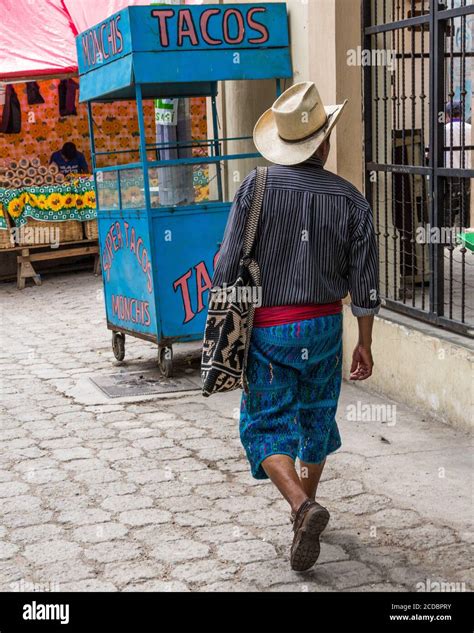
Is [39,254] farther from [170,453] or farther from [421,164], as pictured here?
[170,453]

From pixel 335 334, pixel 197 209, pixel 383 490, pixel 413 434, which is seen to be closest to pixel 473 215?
pixel 197 209

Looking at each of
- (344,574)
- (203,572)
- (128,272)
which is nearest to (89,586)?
(203,572)

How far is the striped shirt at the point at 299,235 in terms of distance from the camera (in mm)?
3848

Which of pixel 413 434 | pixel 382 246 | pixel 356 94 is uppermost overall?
pixel 356 94

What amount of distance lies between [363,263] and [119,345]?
4.34 meters

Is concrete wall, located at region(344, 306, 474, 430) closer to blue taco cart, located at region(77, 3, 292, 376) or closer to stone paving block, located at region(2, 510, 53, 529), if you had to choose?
blue taco cart, located at region(77, 3, 292, 376)

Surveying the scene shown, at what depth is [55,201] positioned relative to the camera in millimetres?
13062

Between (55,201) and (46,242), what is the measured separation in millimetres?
560

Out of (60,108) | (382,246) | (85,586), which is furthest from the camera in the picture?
(60,108)

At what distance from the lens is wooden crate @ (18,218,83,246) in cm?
1288

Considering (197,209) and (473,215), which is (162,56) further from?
(473,215)

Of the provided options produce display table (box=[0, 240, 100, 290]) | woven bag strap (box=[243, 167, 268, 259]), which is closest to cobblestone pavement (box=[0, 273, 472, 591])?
woven bag strap (box=[243, 167, 268, 259])

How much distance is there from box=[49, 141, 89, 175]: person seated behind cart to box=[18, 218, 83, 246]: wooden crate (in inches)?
61.5

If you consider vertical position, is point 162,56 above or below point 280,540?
above
